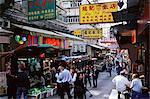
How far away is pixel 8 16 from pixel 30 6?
1.53m

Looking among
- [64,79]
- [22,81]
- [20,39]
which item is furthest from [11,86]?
[20,39]

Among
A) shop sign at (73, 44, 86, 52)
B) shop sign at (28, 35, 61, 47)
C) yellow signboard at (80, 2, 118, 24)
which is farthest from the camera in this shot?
shop sign at (73, 44, 86, 52)

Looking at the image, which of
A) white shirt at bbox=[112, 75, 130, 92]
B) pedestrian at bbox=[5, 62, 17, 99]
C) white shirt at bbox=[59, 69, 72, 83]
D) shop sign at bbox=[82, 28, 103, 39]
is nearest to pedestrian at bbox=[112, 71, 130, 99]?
white shirt at bbox=[112, 75, 130, 92]

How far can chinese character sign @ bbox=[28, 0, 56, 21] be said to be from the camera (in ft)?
61.4

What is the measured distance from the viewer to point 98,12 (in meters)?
22.4

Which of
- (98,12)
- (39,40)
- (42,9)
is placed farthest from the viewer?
(39,40)

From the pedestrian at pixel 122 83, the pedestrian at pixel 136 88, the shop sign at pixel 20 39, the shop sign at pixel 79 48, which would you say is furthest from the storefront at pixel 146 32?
the shop sign at pixel 79 48

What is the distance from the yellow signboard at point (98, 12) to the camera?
2228 cm

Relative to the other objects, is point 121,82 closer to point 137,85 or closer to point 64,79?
point 137,85

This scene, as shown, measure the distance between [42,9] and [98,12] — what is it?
4.88 m

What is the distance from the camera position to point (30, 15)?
65.2 feet

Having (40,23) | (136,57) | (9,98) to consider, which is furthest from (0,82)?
(40,23)

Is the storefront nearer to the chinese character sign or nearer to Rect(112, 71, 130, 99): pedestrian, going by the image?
Rect(112, 71, 130, 99): pedestrian

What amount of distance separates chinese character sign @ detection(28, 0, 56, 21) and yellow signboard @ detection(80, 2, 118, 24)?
426 cm
